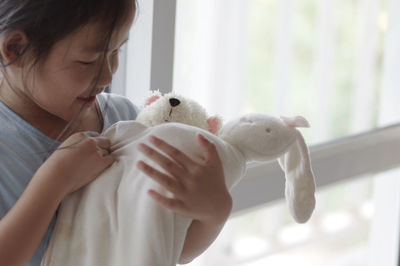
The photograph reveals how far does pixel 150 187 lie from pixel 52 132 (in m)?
0.18

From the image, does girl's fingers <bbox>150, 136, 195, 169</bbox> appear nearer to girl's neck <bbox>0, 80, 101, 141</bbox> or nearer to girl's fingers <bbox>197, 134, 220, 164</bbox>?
girl's fingers <bbox>197, 134, 220, 164</bbox>

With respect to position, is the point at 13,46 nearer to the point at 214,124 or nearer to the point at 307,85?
the point at 214,124

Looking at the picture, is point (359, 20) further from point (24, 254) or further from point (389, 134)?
point (24, 254)

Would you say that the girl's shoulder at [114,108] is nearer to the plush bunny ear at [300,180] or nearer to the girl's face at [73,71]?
the girl's face at [73,71]

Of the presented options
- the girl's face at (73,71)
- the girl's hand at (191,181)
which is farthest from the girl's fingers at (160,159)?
the girl's face at (73,71)

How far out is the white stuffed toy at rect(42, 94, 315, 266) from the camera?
57 centimetres

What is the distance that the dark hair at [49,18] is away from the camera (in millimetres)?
590

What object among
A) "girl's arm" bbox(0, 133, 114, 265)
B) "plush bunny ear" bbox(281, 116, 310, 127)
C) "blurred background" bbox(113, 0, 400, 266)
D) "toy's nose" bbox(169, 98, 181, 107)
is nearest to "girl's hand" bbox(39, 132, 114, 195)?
"girl's arm" bbox(0, 133, 114, 265)

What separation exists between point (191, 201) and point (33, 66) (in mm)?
239

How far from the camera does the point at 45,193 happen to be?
585mm

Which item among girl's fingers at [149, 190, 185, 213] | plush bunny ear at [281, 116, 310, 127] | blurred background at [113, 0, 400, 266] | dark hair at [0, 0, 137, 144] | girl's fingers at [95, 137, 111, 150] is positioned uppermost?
dark hair at [0, 0, 137, 144]

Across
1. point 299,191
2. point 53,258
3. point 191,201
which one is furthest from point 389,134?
point 53,258

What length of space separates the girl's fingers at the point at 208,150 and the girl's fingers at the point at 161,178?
45mm

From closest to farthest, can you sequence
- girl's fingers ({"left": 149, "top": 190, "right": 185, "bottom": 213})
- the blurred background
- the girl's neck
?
1. girl's fingers ({"left": 149, "top": 190, "right": 185, "bottom": 213})
2. the girl's neck
3. the blurred background
